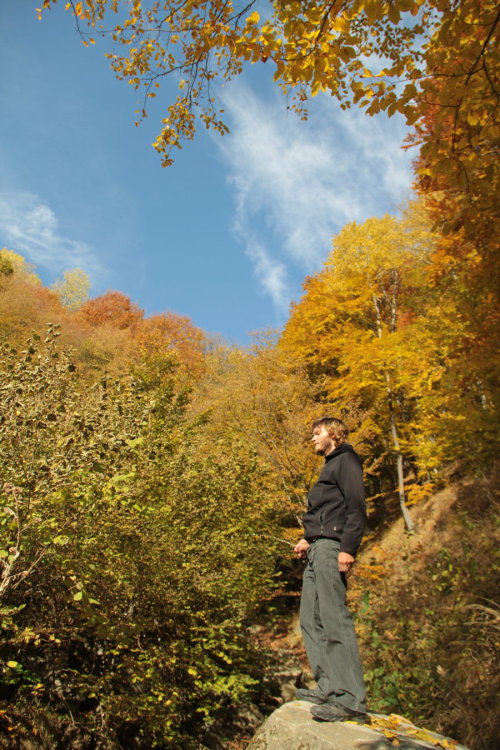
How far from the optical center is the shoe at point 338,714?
8.84ft

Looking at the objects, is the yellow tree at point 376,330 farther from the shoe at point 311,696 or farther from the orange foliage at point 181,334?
the orange foliage at point 181,334

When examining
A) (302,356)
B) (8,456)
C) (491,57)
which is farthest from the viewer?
(302,356)

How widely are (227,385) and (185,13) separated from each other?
40.2 ft

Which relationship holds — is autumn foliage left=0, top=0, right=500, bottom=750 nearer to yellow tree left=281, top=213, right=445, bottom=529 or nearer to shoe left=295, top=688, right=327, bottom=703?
yellow tree left=281, top=213, right=445, bottom=529

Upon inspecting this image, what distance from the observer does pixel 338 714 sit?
270cm

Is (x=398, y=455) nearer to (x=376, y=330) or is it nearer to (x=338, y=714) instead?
(x=376, y=330)

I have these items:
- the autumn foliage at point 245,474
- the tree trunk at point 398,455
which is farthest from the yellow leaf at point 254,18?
the tree trunk at point 398,455

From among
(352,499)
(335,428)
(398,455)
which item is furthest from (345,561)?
(398,455)

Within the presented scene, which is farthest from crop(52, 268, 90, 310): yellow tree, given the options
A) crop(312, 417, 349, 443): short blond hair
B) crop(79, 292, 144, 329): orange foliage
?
crop(312, 417, 349, 443): short blond hair

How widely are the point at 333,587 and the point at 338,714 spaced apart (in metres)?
0.74

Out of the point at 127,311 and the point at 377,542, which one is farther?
the point at 127,311

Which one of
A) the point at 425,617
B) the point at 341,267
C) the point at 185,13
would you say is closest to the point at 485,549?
the point at 425,617

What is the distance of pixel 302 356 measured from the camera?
1551 centimetres

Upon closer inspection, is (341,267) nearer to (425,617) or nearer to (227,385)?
(227,385)
